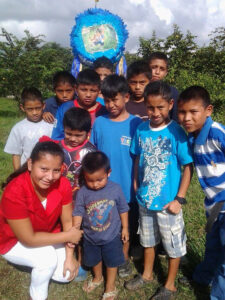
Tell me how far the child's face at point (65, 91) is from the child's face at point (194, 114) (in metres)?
1.53

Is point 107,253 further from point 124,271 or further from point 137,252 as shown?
point 137,252

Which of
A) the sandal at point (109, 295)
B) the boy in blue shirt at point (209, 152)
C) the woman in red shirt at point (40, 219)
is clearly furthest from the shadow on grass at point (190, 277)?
the woman in red shirt at point (40, 219)

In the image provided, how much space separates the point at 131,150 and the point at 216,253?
1.08 m

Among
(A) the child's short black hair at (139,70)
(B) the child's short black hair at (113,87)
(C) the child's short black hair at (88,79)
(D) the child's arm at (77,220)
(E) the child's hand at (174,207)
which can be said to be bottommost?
(D) the child's arm at (77,220)

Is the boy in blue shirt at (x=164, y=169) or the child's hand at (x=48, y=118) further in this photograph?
the child's hand at (x=48, y=118)

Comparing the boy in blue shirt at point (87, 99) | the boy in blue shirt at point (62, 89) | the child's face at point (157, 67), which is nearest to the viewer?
the boy in blue shirt at point (87, 99)

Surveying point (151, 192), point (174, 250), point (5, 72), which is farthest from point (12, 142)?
point (5, 72)

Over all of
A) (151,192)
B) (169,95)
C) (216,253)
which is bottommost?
(216,253)

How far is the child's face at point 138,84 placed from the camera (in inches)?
105

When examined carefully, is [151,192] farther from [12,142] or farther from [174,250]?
[12,142]

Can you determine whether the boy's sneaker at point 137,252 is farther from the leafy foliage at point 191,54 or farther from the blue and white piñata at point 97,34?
the leafy foliage at point 191,54

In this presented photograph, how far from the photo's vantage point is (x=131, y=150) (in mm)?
2293

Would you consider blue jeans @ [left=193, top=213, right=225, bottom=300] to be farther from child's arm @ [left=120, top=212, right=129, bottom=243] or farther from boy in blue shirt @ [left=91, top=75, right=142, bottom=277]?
boy in blue shirt @ [left=91, top=75, right=142, bottom=277]

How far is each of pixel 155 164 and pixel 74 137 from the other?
0.72m
